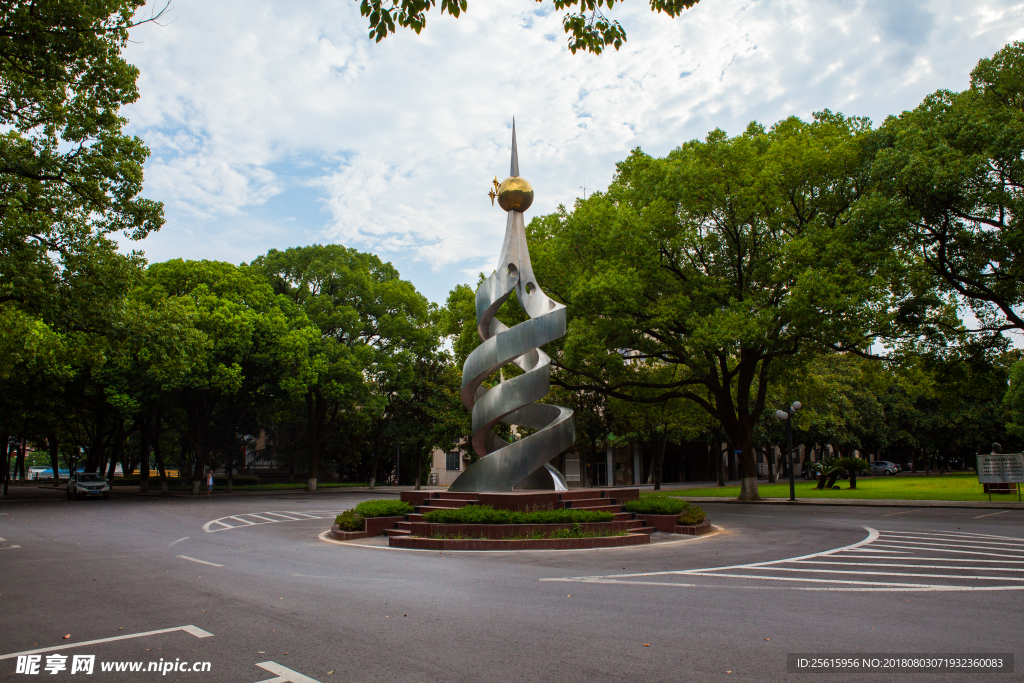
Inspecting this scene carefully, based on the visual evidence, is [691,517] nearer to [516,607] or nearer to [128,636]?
[516,607]

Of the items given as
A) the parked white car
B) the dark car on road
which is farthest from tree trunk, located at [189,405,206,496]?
the dark car on road

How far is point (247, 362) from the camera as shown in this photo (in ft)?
116

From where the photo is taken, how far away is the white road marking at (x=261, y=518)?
59.9 feet

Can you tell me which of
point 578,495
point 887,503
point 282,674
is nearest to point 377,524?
point 578,495

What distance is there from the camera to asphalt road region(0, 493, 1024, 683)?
5242 millimetres

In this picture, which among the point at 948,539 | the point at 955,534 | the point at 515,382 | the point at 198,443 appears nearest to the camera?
the point at 948,539

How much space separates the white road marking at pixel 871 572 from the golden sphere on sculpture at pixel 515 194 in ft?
39.3

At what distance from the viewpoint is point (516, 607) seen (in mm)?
7250

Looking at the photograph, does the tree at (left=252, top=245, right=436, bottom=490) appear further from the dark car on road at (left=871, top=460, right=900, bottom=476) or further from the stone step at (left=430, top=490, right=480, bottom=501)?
the dark car on road at (left=871, top=460, right=900, bottom=476)

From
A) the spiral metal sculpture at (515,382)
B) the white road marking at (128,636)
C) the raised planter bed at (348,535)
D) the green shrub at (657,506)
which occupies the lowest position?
the raised planter bed at (348,535)

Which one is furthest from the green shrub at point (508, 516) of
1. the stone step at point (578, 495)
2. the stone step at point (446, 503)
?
the stone step at point (446, 503)

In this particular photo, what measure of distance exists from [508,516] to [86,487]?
28.6 meters

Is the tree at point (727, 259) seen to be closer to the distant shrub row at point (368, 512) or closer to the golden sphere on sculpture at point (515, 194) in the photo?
the golden sphere on sculpture at point (515, 194)

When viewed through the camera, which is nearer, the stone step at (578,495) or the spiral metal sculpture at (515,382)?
the stone step at (578,495)
